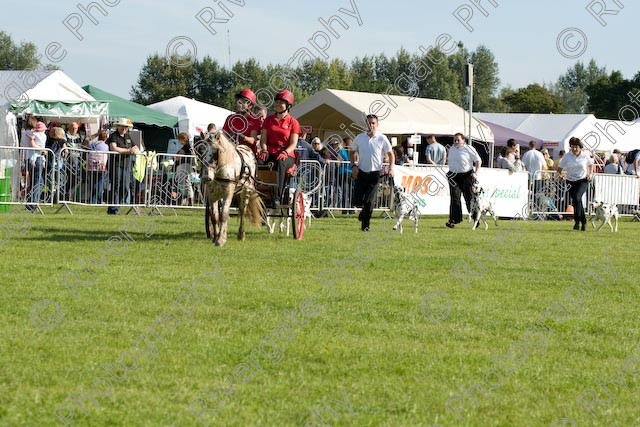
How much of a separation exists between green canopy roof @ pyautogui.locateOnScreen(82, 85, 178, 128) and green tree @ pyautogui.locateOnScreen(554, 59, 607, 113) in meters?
138

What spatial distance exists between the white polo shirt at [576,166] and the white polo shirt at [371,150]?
5.80 m

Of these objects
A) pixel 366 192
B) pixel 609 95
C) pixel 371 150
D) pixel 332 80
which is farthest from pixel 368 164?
pixel 609 95

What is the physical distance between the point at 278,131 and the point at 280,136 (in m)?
0.09

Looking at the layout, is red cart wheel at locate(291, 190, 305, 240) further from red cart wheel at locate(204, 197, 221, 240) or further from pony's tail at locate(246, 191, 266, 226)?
red cart wheel at locate(204, 197, 221, 240)

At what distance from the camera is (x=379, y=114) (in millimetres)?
31812

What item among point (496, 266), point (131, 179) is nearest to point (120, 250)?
point (496, 266)

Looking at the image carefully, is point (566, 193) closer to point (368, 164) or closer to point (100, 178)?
point (368, 164)

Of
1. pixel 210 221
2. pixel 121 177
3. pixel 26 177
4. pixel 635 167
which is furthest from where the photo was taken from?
pixel 635 167

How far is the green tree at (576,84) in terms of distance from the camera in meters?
166

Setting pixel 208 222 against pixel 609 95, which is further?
pixel 609 95

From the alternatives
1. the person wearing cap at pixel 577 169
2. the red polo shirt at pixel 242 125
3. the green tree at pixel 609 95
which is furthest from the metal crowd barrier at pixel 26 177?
the green tree at pixel 609 95

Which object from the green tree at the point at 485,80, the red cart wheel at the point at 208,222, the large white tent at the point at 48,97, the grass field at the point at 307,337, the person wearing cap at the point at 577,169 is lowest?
the grass field at the point at 307,337

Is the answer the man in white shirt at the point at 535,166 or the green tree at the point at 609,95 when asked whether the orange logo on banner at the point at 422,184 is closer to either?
the man in white shirt at the point at 535,166

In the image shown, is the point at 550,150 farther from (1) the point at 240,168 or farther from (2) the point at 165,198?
(1) the point at 240,168
